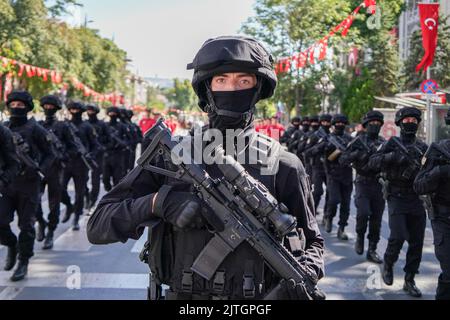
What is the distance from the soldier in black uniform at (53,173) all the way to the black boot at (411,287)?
4.57 meters

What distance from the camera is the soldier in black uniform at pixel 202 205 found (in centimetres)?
255

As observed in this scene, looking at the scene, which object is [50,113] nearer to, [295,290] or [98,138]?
[98,138]

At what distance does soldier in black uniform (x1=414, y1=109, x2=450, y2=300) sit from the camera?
5.07m

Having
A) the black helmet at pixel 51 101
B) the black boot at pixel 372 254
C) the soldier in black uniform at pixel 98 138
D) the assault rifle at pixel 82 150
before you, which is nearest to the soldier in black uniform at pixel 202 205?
the black boot at pixel 372 254

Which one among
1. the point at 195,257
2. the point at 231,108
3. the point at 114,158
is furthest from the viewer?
the point at 114,158

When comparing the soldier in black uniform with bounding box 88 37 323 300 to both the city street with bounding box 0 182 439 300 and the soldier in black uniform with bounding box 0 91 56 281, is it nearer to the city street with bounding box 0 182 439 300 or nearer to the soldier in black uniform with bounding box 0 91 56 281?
the city street with bounding box 0 182 439 300

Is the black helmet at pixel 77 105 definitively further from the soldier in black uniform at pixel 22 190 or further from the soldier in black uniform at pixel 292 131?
the soldier in black uniform at pixel 292 131

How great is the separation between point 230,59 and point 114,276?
4.57 meters

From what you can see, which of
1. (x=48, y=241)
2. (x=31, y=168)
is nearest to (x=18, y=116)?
(x=31, y=168)

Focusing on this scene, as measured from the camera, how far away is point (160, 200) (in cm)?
249

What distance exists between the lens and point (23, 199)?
6.56 meters

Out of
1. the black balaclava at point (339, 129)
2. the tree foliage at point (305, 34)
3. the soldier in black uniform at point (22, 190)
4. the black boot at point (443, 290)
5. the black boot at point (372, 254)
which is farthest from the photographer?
the tree foliage at point (305, 34)
